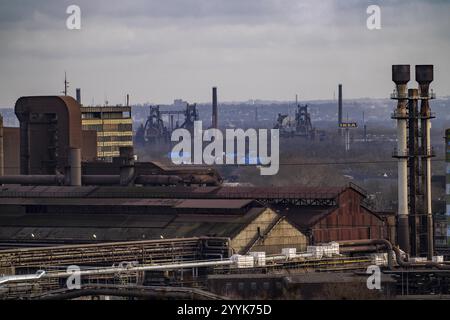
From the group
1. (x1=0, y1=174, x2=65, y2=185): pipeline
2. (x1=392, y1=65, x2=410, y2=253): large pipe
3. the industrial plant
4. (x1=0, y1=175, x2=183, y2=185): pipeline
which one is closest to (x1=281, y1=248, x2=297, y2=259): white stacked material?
the industrial plant

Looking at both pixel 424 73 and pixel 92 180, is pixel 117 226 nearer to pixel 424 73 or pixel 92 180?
pixel 92 180

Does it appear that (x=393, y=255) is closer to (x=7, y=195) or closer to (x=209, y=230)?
(x=209, y=230)

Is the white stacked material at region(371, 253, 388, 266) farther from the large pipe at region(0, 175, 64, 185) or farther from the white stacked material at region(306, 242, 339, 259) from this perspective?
the large pipe at region(0, 175, 64, 185)

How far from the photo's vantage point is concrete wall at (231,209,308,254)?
191 ft

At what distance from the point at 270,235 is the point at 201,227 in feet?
9.55

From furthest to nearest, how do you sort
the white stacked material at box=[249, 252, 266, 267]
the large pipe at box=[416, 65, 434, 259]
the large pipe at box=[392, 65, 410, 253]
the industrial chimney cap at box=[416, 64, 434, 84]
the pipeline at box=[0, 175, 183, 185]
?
the pipeline at box=[0, 175, 183, 185]
the industrial chimney cap at box=[416, 64, 434, 84]
the large pipe at box=[416, 65, 434, 259]
the large pipe at box=[392, 65, 410, 253]
the white stacked material at box=[249, 252, 266, 267]

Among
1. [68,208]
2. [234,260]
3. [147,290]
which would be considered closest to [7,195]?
[68,208]

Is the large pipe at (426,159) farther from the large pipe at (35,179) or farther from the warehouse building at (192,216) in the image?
the large pipe at (35,179)

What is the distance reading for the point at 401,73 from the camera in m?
64.3

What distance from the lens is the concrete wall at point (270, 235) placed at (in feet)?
191

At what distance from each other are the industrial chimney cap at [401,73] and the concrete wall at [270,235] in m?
8.67

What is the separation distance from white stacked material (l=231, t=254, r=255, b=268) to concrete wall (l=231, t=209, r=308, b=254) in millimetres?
6938

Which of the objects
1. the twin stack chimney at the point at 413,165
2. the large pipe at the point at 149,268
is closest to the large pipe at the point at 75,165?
the twin stack chimney at the point at 413,165

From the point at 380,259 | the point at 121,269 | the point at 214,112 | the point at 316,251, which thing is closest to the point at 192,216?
the point at 316,251
